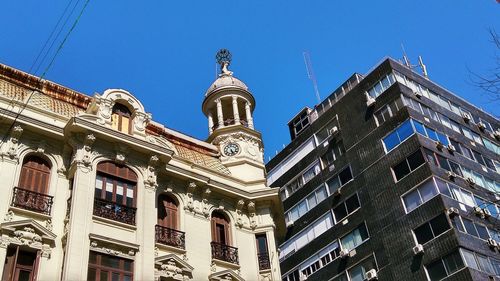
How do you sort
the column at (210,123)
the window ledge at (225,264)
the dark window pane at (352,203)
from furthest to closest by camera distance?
1. the dark window pane at (352,203)
2. the column at (210,123)
3. the window ledge at (225,264)

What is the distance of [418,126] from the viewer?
4009 cm

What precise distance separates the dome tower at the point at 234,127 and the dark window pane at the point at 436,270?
12.2m

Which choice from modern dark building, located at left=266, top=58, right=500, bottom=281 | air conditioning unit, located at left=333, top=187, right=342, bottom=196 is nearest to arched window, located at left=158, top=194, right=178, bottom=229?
modern dark building, located at left=266, top=58, right=500, bottom=281

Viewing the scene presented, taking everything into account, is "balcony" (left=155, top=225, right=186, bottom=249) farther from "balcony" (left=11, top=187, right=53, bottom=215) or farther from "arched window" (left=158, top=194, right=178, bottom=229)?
"balcony" (left=11, top=187, right=53, bottom=215)

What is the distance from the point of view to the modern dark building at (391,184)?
35.2 metres

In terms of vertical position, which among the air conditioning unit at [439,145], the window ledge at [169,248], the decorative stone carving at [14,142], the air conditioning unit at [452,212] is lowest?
the window ledge at [169,248]

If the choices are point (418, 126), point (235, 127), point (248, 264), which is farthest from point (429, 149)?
point (248, 264)

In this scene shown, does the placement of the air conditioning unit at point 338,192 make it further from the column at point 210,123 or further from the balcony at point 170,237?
the balcony at point 170,237

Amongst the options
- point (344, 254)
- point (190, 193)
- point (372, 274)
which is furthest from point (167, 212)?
point (344, 254)

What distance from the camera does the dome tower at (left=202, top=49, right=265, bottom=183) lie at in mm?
28547

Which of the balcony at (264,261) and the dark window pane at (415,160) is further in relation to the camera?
the dark window pane at (415,160)

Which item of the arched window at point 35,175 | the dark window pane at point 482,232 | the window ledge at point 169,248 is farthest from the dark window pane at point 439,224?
the arched window at point 35,175

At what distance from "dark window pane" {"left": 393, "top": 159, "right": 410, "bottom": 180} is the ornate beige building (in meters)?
13.7

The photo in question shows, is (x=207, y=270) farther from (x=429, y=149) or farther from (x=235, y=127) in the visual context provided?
(x=429, y=149)
